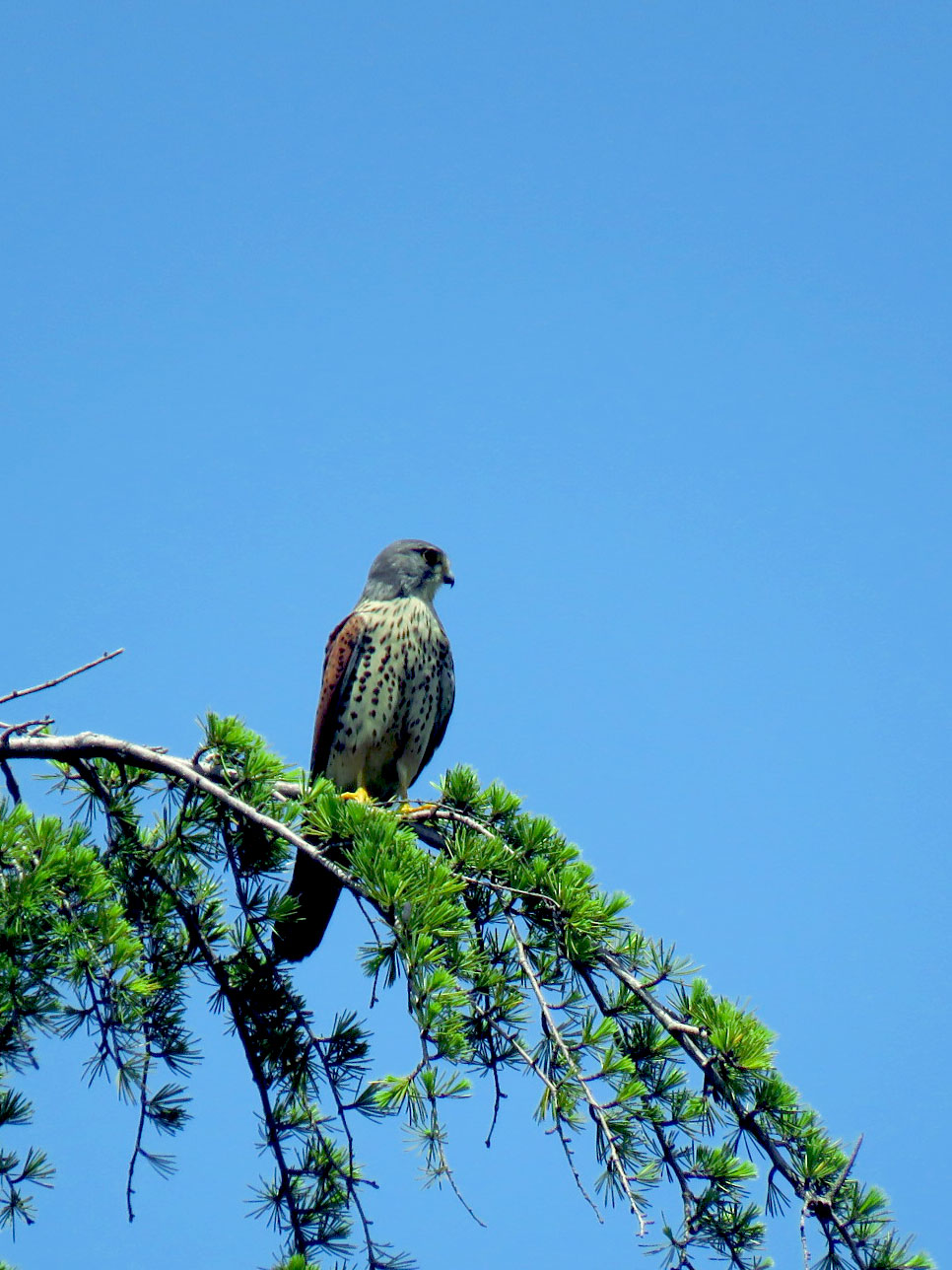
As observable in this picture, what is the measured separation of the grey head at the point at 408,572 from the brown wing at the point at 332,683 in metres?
0.32

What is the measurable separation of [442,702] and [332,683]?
0.51 m

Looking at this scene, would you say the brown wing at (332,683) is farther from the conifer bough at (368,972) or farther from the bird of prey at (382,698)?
the conifer bough at (368,972)

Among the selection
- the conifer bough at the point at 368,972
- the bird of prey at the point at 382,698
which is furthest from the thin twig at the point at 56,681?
the bird of prey at the point at 382,698

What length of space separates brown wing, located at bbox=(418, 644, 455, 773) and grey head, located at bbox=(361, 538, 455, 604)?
0.36 m

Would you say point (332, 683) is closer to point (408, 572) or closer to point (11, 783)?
point (408, 572)

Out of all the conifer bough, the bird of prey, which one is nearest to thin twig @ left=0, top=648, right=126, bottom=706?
the conifer bough

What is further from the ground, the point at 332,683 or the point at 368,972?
the point at 332,683

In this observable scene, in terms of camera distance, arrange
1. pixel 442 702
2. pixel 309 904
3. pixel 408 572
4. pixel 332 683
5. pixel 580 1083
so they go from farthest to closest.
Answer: pixel 408 572 → pixel 442 702 → pixel 332 683 → pixel 309 904 → pixel 580 1083

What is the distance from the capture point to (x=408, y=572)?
18.4 feet

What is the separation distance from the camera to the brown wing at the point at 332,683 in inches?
203

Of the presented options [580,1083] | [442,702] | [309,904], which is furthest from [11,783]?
[442,702]

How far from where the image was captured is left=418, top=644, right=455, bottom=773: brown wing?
17.5 feet

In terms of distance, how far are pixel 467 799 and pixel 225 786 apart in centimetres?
80

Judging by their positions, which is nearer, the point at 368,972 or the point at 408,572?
the point at 368,972
